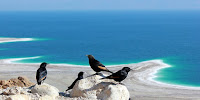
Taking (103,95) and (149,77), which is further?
(149,77)

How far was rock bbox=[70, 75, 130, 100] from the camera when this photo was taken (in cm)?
1714

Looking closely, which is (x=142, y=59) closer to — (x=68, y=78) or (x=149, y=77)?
(x=149, y=77)

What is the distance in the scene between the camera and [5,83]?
29219 mm

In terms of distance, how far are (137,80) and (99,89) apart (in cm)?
2702

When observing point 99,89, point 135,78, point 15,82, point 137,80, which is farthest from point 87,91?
point 135,78

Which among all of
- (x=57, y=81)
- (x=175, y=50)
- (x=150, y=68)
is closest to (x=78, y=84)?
(x=57, y=81)

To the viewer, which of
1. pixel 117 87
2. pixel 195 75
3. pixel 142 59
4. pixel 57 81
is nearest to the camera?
pixel 117 87

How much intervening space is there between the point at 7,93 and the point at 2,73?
31.8 metres

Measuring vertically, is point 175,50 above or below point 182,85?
above

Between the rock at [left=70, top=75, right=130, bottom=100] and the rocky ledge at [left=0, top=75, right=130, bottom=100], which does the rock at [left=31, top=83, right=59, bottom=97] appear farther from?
the rock at [left=70, top=75, right=130, bottom=100]

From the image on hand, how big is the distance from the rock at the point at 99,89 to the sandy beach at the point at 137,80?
53.0 feet

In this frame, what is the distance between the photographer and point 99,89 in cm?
1803

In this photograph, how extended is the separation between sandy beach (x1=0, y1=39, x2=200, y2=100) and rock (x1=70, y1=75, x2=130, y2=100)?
16.2m

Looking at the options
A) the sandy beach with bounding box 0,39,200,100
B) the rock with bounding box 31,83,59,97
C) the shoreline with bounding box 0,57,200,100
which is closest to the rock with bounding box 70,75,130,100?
the rock with bounding box 31,83,59,97
